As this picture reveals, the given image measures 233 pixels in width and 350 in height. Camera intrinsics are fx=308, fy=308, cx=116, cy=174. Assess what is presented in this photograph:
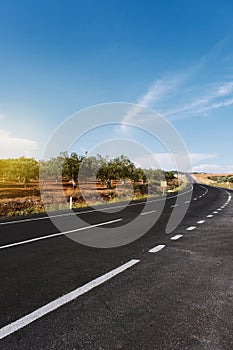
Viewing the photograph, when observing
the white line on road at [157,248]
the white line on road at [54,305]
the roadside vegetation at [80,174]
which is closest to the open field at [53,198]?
the roadside vegetation at [80,174]

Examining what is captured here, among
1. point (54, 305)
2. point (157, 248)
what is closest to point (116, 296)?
point (54, 305)

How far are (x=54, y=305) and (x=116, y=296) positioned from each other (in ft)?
2.73

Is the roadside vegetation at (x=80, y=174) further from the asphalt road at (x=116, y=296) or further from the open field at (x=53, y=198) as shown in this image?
the asphalt road at (x=116, y=296)

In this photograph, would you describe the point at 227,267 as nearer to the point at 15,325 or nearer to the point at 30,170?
the point at 15,325

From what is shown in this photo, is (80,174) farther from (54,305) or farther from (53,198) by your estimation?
(54,305)

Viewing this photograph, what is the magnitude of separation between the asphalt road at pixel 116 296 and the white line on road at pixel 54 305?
0.01m

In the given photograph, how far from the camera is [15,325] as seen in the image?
10.6 feet

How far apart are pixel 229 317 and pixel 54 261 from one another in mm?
3528

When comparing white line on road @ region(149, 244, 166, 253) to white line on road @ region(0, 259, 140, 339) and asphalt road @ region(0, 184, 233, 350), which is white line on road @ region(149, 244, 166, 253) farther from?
white line on road @ region(0, 259, 140, 339)

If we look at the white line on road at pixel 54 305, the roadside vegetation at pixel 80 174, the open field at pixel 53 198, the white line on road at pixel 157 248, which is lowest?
the open field at pixel 53 198

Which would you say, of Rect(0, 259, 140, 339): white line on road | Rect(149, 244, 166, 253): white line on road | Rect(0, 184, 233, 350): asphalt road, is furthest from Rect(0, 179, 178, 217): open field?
Rect(0, 259, 140, 339): white line on road

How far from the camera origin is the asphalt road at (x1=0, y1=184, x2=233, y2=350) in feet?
9.84

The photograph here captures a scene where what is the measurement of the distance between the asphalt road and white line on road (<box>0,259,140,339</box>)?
0.01 m

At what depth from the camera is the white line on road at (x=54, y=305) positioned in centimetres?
316
